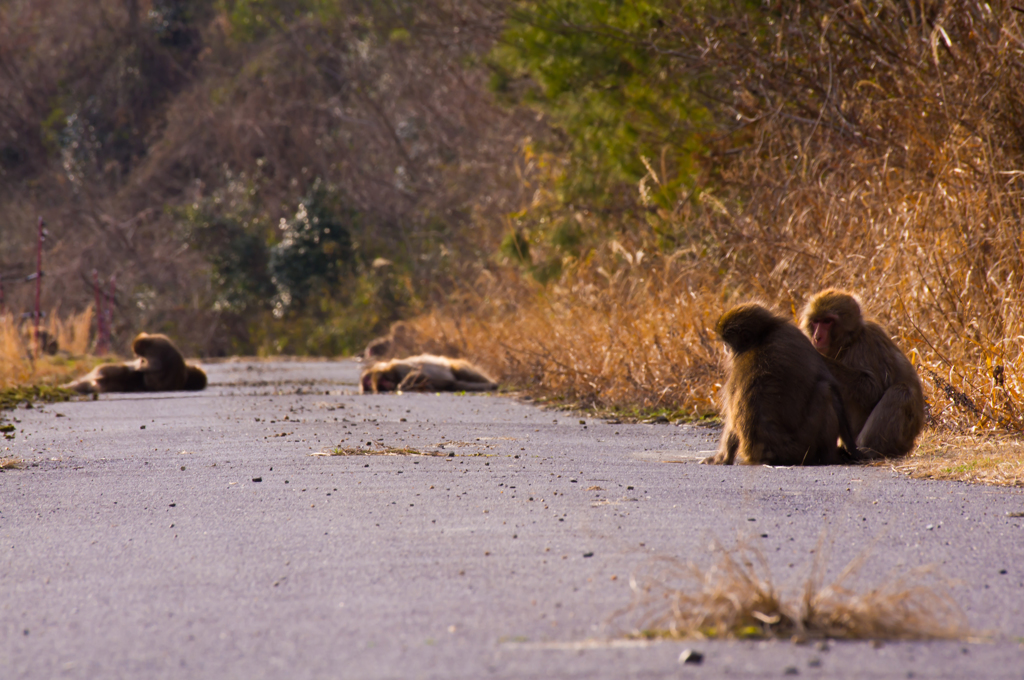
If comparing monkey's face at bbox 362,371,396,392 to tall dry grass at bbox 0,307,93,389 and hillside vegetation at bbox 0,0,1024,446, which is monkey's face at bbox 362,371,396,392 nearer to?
hillside vegetation at bbox 0,0,1024,446

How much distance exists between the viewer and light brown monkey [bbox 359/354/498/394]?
1501 cm

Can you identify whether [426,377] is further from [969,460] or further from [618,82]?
[969,460]

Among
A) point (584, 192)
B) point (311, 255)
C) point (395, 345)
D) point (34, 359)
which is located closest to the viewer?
point (584, 192)

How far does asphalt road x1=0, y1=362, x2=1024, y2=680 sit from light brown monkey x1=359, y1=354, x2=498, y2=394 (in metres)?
7.25

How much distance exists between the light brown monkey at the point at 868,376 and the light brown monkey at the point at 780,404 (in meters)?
0.15

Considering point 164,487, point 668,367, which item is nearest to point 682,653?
point 164,487

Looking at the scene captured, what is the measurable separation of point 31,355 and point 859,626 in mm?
16415

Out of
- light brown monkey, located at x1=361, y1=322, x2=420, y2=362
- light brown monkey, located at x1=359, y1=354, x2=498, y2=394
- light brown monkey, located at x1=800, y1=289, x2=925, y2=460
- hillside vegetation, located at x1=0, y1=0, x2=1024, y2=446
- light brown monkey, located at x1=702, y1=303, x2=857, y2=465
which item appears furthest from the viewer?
light brown monkey, located at x1=361, y1=322, x2=420, y2=362

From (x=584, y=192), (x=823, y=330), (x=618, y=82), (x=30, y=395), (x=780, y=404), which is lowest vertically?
(x=30, y=395)

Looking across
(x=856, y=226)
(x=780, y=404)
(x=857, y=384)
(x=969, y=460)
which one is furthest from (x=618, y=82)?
(x=969, y=460)

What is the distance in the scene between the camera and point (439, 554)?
4.00 meters

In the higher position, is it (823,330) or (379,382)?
(823,330)

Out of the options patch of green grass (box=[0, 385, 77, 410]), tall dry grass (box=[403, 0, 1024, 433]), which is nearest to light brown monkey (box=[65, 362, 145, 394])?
patch of green grass (box=[0, 385, 77, 410])

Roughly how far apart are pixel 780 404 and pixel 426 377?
9142 millimetres
